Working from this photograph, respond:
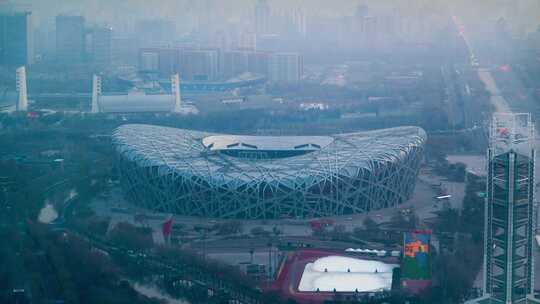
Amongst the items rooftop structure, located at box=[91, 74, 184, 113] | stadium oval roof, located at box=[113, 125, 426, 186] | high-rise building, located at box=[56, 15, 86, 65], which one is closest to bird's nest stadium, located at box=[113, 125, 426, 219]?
stadium oval roof, located at box=[113, 125, 426, 186]

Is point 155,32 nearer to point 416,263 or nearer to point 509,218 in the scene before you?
point 416,263

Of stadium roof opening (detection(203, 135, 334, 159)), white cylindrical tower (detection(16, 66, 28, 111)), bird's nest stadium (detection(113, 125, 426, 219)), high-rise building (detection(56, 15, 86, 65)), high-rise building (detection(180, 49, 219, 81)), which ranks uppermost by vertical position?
high-rise building (detection(56, 15, 86, 65))

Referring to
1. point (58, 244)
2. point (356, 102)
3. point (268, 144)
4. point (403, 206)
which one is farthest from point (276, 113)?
point (58, 244)

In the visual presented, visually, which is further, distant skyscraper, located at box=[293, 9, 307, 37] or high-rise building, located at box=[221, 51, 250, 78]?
high-rise building, located at box=[221, 51, 250, 78]

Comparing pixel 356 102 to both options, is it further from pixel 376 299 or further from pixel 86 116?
pixel 376 299

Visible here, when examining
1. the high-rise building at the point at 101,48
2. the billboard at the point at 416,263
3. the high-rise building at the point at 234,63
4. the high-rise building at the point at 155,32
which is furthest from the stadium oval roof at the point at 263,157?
the high-rise building at the point at 234,63

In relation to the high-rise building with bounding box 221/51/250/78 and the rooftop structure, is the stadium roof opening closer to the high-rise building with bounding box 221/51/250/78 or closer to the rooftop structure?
the rooftop structure

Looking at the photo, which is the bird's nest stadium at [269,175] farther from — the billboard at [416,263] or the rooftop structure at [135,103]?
the rooftop structure at [135,103]
